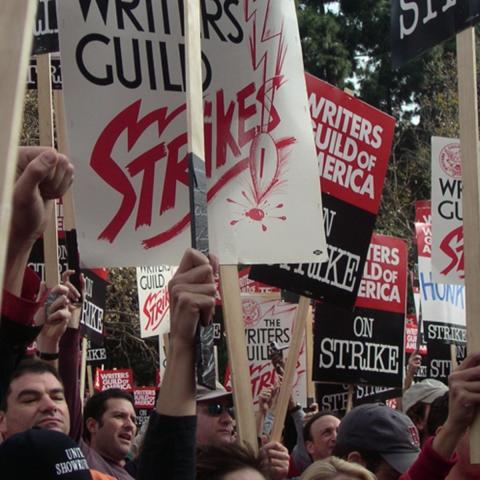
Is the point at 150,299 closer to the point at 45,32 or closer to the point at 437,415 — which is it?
the point at 45,32

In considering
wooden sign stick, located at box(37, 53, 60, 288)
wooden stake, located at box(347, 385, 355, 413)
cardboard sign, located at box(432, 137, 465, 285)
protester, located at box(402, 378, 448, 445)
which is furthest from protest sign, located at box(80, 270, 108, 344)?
wooden sign stick, located at box(37, 53, 60, 288)

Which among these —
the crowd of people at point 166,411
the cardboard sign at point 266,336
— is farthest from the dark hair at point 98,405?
the cardboard sign at point 266,336

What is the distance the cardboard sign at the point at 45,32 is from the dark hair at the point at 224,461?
3.10m

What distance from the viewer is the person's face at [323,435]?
642 cm

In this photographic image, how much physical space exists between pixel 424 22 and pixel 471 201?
3.93ft

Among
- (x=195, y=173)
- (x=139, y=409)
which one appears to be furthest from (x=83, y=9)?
(x=139, y=409)

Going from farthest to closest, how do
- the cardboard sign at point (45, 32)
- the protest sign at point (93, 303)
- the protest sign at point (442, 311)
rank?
the protest sign at point (442, 311), the protest sign at point (93, 303), the cardboard sign at point (45, 32)

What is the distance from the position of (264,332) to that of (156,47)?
6524mm

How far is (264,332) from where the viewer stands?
34.0ft

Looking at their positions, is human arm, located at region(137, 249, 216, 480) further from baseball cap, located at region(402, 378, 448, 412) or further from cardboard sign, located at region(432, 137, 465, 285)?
cardboard sign, located at region(432, 137, 465, 285)

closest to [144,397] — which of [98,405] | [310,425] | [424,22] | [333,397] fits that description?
[333,397]

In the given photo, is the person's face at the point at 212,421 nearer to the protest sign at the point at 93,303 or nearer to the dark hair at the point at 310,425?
the dark hair at the point at 310,425

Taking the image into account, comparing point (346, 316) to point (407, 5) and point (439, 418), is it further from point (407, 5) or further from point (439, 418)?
point (407, 5)

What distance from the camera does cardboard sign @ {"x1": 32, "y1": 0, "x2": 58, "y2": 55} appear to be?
545 cm
